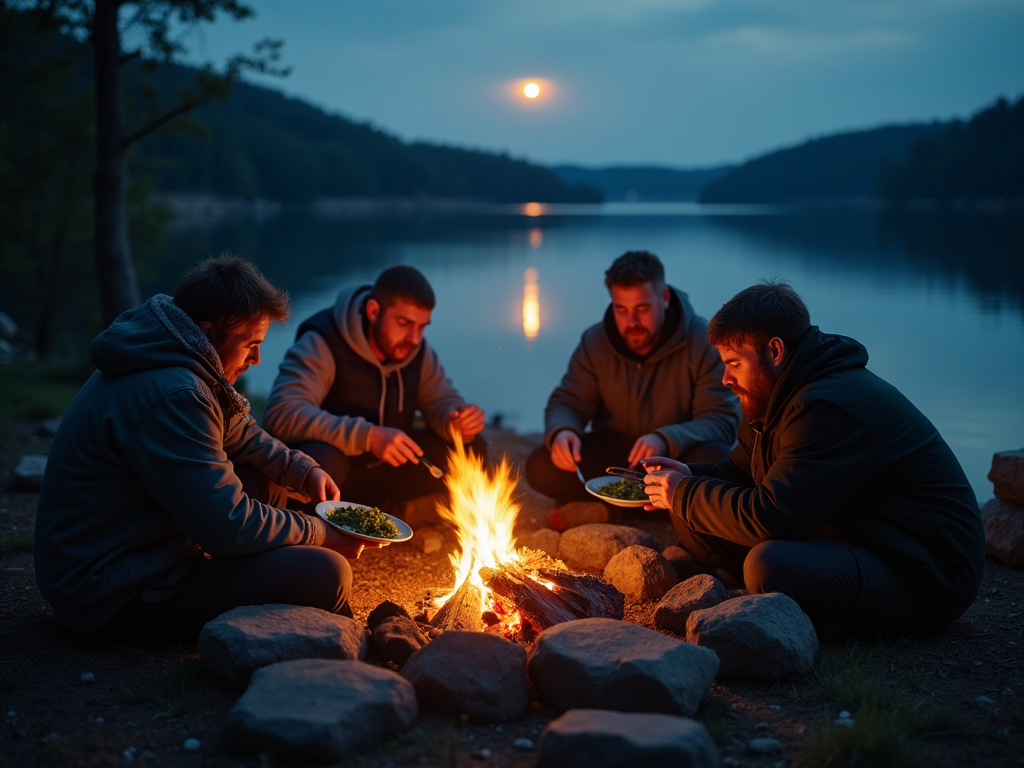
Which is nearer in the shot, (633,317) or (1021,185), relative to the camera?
(633,317)

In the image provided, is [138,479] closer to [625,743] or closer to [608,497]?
[625,743]

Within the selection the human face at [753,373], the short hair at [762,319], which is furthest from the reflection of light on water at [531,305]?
the short hair at [762,319]

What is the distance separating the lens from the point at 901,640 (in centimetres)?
414

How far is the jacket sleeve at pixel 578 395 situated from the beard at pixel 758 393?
2238mm

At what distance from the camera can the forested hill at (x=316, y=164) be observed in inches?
3327

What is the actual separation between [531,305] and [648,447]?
17.7 meters

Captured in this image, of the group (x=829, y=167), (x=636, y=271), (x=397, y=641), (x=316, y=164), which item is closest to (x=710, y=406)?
(x=636, y=271)

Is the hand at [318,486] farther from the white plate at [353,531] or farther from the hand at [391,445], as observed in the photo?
the hand at [391,445]

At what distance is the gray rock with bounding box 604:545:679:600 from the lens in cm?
485

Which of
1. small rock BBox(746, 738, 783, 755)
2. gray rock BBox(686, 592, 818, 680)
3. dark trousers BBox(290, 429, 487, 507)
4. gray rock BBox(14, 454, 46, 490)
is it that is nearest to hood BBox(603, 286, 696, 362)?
dark trousers BBox(290, 429, 487, 507)

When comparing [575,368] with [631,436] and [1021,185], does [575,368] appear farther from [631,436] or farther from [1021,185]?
[1021,185]

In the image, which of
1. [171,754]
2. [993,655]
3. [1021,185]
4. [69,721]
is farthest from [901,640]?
[1021,185]

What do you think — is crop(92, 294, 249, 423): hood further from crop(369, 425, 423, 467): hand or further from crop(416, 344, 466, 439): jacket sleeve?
crop(416, 344, 466, 439): jacket sleeve

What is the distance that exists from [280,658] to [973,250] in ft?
130
